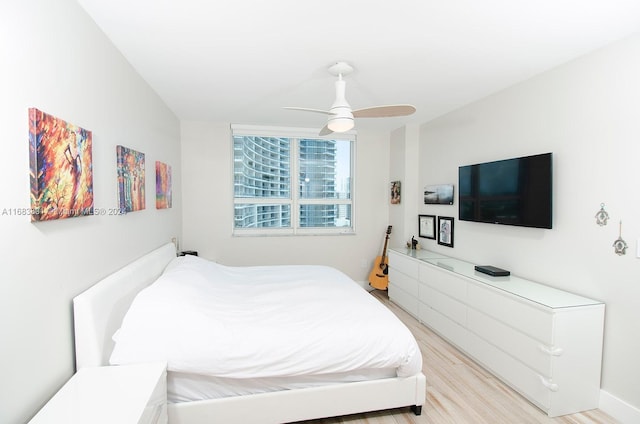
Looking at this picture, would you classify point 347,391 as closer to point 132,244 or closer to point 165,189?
point 132,244

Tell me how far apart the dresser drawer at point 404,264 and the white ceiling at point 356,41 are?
185 centimetres

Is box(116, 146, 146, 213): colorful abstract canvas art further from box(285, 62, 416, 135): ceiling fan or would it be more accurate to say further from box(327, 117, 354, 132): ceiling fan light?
box(327, 117, 354, 132): ceiling fan light

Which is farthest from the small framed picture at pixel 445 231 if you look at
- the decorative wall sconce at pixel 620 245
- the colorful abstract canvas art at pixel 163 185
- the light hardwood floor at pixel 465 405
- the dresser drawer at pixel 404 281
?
the colorful abstract canvas art at pixel 163 185

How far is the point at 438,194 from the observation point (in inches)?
151

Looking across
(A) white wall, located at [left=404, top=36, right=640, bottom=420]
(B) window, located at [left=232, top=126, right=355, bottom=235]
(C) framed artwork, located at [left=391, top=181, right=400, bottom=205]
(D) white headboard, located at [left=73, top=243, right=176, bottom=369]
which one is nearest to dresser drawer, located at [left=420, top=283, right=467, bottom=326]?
(A) white wall, located at [left=404, top=36, right=640, bottom=420]

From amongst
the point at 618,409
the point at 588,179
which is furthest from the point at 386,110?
the point at 618,409

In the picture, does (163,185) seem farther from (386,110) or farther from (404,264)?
(404,264)

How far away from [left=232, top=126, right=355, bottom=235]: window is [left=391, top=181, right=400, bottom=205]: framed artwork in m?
0.61

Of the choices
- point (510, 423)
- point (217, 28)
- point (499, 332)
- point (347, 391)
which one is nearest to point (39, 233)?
point (217, 28)

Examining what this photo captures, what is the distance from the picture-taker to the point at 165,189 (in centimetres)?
319

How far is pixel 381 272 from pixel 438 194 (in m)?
1.40

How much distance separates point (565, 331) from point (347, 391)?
1.45 meters

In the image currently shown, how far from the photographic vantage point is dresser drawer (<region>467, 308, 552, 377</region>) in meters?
2.05

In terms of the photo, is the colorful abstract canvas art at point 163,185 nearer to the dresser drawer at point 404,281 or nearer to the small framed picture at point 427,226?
the dresser drawer at point 404,281
